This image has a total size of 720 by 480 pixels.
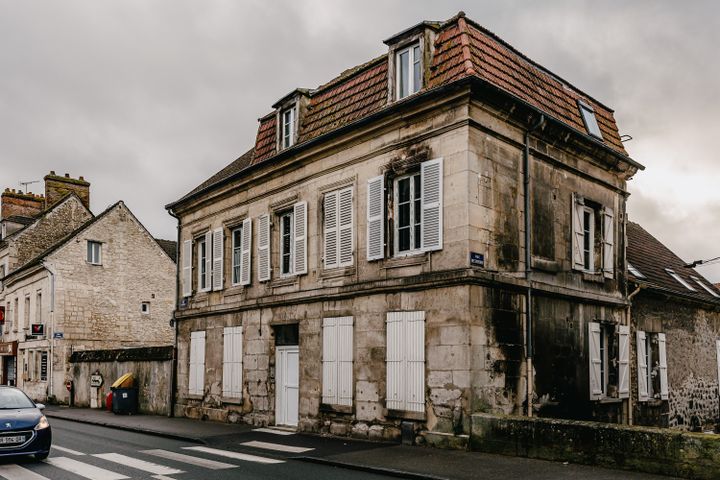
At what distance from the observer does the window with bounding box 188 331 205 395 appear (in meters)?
20.1

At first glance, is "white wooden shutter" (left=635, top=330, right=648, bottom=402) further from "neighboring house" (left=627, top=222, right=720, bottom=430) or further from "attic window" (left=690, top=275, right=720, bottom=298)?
"attic window" (left=690, top=275, right=720, bottom=298)

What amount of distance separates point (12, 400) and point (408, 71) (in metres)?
9.73

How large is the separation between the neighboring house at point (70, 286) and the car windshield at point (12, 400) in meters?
→ 16.7

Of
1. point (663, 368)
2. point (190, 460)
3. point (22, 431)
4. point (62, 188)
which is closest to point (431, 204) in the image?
point (190, 460)

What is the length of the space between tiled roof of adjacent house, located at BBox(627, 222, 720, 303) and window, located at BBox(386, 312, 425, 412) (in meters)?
7.05

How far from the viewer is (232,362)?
61.5 feet

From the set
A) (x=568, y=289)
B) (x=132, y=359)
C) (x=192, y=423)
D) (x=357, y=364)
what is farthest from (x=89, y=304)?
(x=568, y=289)

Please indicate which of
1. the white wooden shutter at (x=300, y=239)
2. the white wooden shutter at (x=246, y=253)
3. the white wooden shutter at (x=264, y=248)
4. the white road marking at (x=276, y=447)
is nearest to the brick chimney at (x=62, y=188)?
the white wooden shutter at (x=246, y=253)

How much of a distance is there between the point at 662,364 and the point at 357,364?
342 inches

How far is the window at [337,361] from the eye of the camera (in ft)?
48.4

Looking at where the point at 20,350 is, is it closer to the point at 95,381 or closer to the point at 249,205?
the point at 95,381

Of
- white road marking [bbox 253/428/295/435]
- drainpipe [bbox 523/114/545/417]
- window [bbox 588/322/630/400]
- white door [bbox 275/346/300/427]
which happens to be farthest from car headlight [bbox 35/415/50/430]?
window [bbox 588/322/630/400]

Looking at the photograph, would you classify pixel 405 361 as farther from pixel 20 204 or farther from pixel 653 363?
pixel 20 204

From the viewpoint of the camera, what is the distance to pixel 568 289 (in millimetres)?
14805
